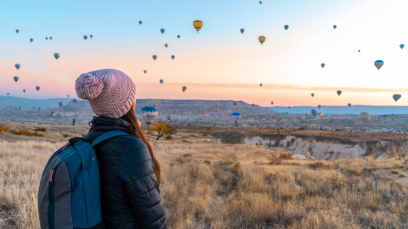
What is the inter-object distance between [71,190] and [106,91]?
0.73 m

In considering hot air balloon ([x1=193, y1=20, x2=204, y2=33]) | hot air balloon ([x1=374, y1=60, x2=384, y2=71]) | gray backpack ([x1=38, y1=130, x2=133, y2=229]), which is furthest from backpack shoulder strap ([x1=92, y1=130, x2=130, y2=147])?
hot air balloon ([x1=374, y1=60, x2=384, y2=71])

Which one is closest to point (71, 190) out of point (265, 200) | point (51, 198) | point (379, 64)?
point (51, 198)

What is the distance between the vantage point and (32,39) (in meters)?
66.5

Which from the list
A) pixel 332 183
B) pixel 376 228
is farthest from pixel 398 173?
pixel 376 228

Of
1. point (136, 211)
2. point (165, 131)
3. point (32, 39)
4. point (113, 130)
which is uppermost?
point (32, 39)

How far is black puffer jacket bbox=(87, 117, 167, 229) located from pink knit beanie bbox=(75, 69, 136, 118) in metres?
0.10

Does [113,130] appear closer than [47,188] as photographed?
No

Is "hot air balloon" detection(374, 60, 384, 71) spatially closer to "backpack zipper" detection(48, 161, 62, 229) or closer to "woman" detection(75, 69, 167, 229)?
"woman" detection(75, 69, 167, 229)

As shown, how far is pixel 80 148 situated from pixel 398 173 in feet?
41.1

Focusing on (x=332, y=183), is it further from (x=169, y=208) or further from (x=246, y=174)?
(x=169, y=208)

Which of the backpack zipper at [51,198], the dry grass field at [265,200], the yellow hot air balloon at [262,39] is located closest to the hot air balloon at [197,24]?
the yellow hot air balloon at [262,39]

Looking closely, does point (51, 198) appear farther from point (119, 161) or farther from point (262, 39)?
point (262, 39)

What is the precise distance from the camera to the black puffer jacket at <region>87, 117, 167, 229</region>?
64.1 inches

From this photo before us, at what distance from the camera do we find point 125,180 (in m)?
1.63
